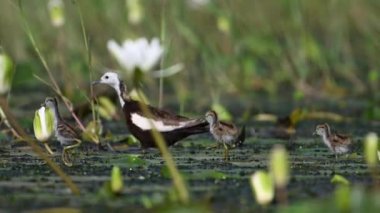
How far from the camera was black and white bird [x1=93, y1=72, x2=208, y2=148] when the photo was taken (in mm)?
6688

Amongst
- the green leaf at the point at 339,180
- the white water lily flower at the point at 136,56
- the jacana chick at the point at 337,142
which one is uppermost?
the white water lily flower at the point at 136,56

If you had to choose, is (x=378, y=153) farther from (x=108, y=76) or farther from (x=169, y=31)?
(x=169, y=31)

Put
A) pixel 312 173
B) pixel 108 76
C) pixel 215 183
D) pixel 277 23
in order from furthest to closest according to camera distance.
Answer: pixel 277 23 → pixel 108 76 → pixel 312 173 → pixel 215 183

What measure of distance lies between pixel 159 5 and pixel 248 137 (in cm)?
527

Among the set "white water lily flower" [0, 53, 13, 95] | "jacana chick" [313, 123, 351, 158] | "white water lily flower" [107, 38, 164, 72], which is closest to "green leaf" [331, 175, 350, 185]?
"white water lily flower" [107, 38, 164, 72]

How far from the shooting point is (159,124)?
6.69 metres

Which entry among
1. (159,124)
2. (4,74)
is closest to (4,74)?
(4,74)

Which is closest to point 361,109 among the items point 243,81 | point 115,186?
point 243,81

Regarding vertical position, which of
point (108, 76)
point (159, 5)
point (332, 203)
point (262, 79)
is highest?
point (159, 5)

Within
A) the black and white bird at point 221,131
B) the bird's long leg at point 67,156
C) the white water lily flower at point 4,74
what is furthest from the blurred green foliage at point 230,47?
the white water lily flower at point 4,74

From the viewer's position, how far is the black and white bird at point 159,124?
21.9 feet

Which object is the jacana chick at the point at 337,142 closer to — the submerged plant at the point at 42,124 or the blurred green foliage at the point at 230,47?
the submerged plant at the point at 42,124

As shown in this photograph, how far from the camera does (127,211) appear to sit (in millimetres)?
4543

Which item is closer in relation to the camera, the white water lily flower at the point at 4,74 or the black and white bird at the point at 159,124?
the white water lily flower at the point at 4,74
